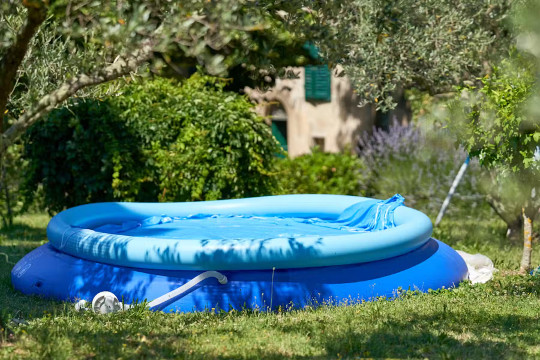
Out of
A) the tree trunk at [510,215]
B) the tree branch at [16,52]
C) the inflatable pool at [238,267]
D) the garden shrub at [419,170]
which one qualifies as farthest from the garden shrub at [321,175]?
the tree branch at [16,52]

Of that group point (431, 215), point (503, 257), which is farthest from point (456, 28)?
point (431, 215)

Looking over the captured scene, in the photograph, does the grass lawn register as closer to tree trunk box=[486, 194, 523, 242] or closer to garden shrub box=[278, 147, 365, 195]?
tree trunk box=[486, 194, 523, 242]

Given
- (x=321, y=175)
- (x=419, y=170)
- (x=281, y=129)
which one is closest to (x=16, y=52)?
(x=321, y=175)

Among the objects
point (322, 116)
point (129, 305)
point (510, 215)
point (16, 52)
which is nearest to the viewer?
point (16, 52)

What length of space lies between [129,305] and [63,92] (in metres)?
2.14

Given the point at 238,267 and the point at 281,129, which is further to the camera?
the point at 281,129

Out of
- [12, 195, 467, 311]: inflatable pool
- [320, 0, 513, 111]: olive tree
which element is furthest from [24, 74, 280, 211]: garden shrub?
[12, 195, 467, 311]: inflatable pool

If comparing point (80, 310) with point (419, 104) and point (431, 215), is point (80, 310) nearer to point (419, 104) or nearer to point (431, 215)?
point (431, 215)

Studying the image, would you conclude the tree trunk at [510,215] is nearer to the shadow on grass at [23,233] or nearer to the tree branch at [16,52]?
the shadow on grass at [23,233]

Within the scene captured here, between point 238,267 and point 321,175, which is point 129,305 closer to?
Result: point 238,267

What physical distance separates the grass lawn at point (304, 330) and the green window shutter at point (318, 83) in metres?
9.50

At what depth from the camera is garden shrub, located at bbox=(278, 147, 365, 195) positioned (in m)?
14.0

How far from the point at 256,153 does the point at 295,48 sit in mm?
2492

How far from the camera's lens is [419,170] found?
13.9 metres
